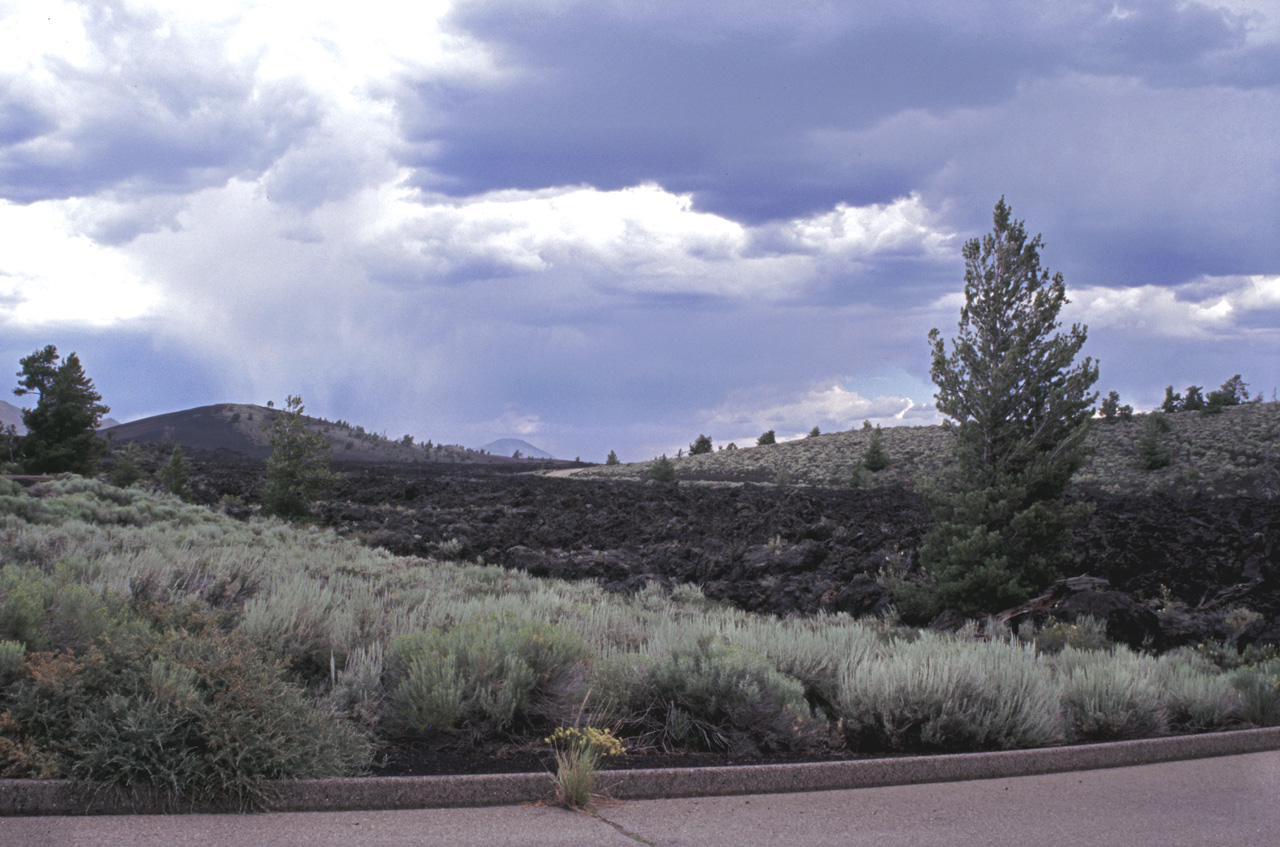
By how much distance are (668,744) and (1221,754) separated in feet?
14.7

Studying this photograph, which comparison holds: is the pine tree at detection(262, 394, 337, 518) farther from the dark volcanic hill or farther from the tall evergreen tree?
the dark volcanic hill

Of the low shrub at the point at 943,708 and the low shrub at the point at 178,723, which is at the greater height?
the low shrub at the point at 178,723

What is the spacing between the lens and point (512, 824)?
4.30 meters

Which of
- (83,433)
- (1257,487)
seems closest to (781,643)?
(83,433)

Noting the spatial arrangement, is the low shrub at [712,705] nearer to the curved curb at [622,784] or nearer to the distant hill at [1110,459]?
the curved curb at [622,784]

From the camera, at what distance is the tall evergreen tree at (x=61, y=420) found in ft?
106

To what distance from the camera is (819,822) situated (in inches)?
180

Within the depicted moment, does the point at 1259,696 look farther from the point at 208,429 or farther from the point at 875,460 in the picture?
the point at 208,429

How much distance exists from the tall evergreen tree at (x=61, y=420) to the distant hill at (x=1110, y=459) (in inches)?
1527

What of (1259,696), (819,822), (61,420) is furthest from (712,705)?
(61,420)

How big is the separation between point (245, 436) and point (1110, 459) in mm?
123940

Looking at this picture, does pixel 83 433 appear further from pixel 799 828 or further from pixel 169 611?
pixel 799 828

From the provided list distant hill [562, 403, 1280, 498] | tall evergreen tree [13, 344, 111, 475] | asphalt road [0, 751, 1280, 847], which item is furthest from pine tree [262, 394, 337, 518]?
distant hill [562, 403, 1280, 498]

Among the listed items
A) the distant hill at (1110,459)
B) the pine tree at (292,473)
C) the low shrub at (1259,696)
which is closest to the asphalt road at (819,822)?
the low shrub at (1259,696)
